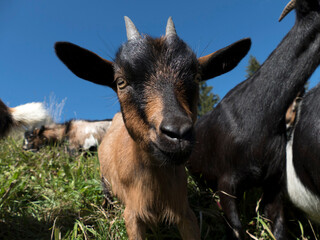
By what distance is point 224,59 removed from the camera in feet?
7.72

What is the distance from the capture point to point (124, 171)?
2.34 m

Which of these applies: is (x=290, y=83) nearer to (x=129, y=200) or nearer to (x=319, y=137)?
(x=319, y=137)

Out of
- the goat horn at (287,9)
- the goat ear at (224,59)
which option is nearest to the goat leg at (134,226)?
the goat ear at (224,59)

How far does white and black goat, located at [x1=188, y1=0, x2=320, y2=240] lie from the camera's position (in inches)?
88.6

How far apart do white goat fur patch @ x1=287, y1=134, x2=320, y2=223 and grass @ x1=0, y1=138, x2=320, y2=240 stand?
32cm

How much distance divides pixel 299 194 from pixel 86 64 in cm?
234

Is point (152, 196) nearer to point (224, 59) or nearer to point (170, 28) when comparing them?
point (224, 59)

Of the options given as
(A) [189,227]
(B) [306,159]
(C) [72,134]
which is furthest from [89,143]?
(B) [306,159]

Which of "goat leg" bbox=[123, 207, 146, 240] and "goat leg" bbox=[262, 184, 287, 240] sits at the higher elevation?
"goat leg" bbox=[123, 207, 146, 240]

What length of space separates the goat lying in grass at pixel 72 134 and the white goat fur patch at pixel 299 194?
5.79 metres

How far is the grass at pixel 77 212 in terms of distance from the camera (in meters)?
2.67

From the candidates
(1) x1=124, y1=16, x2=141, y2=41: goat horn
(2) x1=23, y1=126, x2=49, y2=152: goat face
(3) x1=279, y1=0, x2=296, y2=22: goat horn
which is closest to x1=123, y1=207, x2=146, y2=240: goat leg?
(1) x1=124, y1=16, x2=141, y2=41: goat horn

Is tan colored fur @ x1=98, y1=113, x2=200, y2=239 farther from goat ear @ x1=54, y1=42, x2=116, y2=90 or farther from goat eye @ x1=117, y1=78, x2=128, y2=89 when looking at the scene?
goat ear @ x1=54, y1=42, x2=116, y2=90

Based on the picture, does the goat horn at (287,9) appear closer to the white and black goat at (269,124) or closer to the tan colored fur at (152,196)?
the white and black goat at (269,124)
